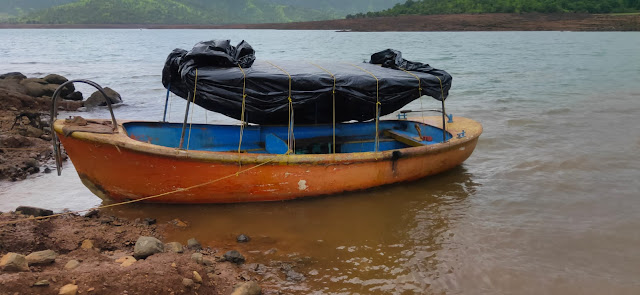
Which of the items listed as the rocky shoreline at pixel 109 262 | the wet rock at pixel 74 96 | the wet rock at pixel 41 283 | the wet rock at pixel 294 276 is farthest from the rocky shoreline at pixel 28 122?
the wet rock at pixel 294 276

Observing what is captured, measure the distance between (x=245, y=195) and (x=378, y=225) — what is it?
2.04 metres

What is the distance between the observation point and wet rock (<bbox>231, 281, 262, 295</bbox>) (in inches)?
184

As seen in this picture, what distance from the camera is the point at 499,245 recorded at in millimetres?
6445

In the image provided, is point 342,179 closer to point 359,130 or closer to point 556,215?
point 359,130

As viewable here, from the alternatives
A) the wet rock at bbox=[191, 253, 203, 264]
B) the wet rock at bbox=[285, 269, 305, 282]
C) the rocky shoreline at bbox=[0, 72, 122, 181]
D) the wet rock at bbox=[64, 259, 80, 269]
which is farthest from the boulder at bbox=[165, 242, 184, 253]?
the rocky shoreline at bbox=[0, 72, 122, 181]

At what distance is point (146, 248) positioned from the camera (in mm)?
5133

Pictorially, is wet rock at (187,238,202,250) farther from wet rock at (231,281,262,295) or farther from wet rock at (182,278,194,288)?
wet rock at (182,278,194,288)

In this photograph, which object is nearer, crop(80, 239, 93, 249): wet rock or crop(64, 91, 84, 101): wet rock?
crop(80, 239, 93, 249): wet rock

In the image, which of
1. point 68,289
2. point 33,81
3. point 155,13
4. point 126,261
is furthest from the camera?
point 155,13

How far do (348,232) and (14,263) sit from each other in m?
3.96

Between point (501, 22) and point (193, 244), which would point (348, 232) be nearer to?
point (193, 244)

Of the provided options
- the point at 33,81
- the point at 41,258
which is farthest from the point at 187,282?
the point at 33,81

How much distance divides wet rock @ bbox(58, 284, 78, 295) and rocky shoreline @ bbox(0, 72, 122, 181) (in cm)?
514

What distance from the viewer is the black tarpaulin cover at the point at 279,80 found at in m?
6.93
